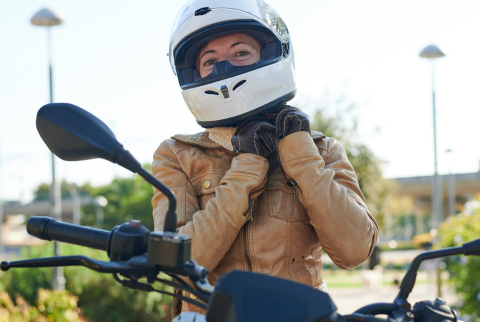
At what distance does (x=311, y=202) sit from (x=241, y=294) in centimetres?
99

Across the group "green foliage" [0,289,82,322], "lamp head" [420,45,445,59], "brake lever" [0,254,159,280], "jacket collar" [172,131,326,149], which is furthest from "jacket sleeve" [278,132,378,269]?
"lamp head" [420,45,445,59]

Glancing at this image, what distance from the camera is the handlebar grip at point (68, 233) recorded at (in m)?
1.22

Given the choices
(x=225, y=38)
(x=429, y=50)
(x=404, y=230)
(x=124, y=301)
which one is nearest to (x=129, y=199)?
(x=124, y=301)

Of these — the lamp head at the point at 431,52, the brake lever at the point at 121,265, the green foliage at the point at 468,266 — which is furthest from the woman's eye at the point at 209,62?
the lamp head at the point at 431,52

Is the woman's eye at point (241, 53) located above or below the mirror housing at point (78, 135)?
above

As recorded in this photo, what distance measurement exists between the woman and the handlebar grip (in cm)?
64

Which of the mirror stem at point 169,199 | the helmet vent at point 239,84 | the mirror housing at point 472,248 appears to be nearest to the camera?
the mirror stem at point 169,199

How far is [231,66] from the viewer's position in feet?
7.29

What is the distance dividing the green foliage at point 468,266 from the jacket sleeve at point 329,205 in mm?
6994

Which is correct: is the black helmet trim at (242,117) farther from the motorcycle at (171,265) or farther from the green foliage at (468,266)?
the green foliage at (468,266)

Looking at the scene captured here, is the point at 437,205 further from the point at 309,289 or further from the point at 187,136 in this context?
the point at 309,289

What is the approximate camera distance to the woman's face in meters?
2.29

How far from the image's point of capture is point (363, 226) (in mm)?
1847

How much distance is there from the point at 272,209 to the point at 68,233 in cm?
96
